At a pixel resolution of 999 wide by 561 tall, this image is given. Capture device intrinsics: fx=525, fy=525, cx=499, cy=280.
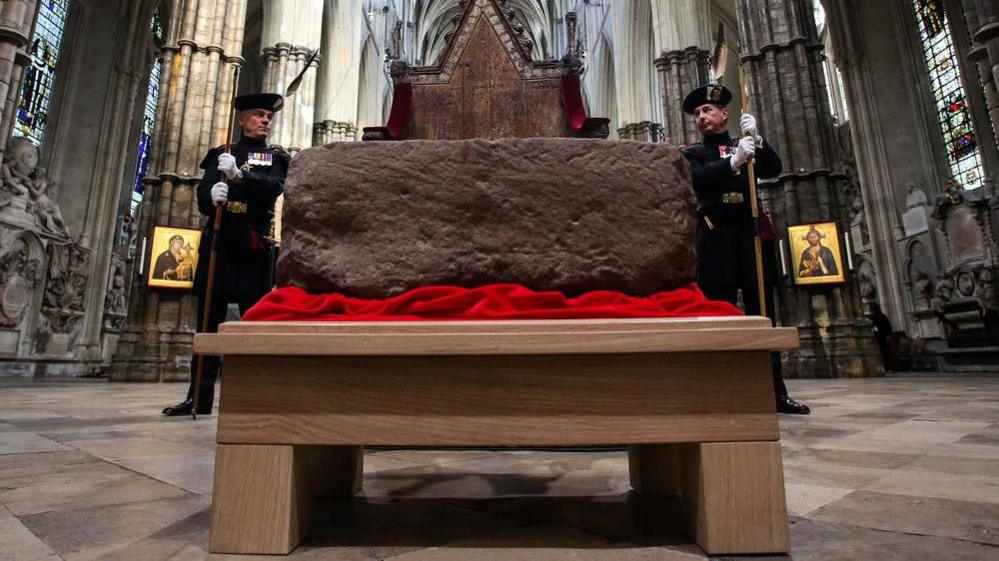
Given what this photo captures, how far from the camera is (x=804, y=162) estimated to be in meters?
8.57

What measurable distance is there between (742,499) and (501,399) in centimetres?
51

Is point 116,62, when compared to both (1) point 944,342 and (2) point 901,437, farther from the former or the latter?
(1) point 944,342

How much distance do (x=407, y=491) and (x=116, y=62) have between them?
18511mm

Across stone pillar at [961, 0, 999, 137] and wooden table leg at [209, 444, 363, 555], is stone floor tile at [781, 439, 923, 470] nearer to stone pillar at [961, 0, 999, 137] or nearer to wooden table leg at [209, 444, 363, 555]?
wooden table leg at [209, 444, 363, 555]

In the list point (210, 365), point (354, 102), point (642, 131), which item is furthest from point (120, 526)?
point (354, 102)

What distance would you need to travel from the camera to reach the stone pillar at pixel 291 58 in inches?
488

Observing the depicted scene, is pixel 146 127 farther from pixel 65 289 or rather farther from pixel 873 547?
pixel 873 547

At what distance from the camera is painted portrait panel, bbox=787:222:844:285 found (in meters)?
8.04

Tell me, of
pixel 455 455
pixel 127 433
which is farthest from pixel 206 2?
pixel 455 455

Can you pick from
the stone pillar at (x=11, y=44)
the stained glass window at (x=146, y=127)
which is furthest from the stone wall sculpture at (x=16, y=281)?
the stone pillar at (x=11, y=44)

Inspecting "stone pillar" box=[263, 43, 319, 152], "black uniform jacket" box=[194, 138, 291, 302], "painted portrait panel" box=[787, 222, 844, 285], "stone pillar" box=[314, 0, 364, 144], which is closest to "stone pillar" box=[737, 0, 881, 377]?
"painted portrait panel" box=[787, 222, 844, 285]

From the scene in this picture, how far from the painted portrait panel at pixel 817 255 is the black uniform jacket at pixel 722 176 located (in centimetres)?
591

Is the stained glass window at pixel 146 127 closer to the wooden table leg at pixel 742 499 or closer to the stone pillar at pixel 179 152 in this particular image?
the stone pillar at pixel 179 152

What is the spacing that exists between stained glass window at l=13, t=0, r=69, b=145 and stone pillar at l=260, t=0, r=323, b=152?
5.75 m
